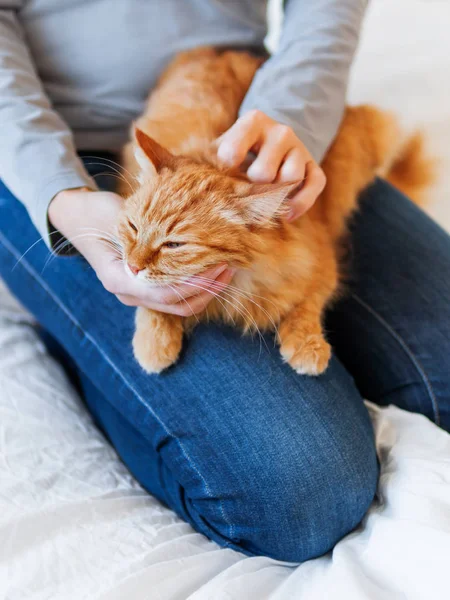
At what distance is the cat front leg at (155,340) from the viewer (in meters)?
0.92

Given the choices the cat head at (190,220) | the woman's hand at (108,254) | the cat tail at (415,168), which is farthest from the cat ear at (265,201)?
the cat tail at (415,168)

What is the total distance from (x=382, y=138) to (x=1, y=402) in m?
1.22

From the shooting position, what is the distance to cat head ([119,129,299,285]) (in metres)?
0.83

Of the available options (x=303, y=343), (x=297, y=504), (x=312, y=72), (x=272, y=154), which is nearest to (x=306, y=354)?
(x=303, y=343)

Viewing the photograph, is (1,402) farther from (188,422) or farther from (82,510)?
(188,422)

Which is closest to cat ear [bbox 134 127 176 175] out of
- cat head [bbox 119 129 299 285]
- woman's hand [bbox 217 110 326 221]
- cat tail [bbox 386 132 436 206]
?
cat head [bbox 119 129 299 285]

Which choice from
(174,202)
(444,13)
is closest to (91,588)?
(174,202)

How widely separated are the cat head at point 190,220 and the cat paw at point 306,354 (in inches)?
7.5

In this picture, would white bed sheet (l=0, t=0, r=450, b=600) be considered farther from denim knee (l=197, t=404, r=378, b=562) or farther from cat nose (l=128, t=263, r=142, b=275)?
cat nose (l=128, t=263, r=142, b=275)

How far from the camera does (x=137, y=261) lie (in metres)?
0.83

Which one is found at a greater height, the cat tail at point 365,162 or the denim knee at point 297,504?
the cat tail at point 365,162

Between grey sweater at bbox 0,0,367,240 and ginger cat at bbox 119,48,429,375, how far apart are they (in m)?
0.08

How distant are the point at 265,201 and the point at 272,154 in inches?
5.3

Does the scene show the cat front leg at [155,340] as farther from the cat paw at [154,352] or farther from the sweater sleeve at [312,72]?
the sweater sleeve at [312,72]
